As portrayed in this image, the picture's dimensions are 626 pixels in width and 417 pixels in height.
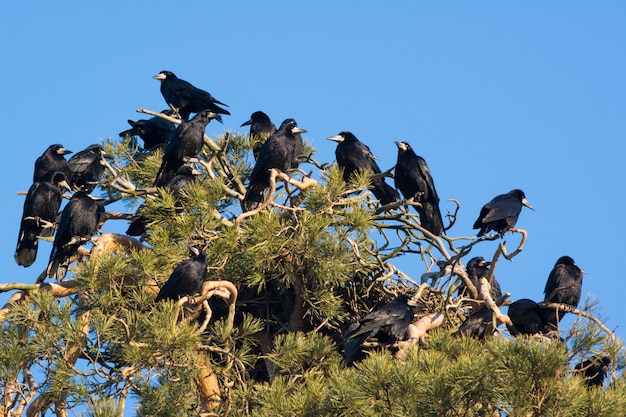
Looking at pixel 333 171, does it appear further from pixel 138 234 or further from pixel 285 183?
pixel 138 234

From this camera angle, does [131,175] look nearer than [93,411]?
No

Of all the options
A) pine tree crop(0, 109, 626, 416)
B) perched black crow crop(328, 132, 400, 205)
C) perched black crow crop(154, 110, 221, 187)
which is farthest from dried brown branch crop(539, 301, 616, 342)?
perched black crow crop(154, 110, 221, 187)

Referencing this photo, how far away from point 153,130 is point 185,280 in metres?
4.23

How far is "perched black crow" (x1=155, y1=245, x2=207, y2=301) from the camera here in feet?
28.0

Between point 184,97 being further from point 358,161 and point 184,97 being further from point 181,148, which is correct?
point 358,161

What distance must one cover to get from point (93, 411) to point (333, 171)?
346 centimetres

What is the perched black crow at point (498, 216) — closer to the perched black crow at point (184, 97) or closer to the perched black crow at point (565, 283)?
the perched black crow at point (565, 283)

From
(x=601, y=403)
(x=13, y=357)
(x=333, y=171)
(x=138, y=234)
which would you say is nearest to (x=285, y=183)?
(x=333, y=171)

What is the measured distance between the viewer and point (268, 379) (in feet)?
32.4

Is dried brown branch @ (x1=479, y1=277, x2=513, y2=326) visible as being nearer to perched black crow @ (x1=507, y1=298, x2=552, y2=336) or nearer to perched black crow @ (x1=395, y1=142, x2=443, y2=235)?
perched black crow @ (x1=507, y1=298, x2=552, y2=336)

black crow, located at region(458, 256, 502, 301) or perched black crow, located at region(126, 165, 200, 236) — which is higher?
perched black crow, located at region(126, 165, 200, 236)

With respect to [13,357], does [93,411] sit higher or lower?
lower

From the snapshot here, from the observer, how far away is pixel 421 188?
10781 millimetres

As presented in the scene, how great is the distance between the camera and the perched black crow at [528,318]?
389 inches
